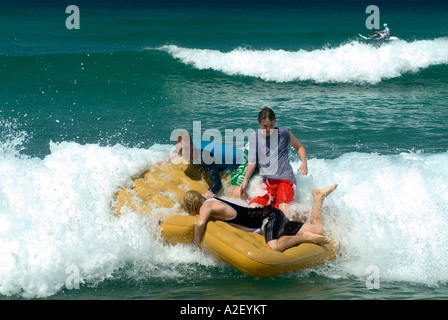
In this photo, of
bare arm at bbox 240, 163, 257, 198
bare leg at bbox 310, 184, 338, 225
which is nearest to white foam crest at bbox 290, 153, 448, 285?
bare leg at bbox 310, 184, 338, 225

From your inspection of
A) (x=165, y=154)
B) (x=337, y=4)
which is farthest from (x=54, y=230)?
(x=337, y=4)

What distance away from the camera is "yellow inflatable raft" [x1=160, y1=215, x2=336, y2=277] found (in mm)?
5129

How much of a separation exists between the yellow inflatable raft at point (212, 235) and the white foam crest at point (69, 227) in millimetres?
165

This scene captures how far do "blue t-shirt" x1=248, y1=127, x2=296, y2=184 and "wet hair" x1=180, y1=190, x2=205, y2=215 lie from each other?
0.96 metres

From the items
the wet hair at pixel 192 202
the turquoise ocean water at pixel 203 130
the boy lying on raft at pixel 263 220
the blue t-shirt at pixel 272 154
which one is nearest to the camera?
the turquoise ocean water at pixel 203 130

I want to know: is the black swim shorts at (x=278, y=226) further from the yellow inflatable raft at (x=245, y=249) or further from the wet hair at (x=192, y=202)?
the wet hair at (x=192, y=202)

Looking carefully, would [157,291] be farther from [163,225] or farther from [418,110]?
[418,110]

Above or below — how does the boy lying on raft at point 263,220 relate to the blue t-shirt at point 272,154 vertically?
below

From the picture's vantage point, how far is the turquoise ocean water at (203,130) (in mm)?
5234

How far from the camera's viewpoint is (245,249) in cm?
515

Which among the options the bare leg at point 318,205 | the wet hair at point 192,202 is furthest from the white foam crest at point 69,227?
the bare leg at point 318,205

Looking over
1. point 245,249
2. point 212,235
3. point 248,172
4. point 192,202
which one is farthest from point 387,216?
point 192,202

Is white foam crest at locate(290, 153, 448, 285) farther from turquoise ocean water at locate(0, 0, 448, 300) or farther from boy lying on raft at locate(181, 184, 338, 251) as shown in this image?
boy lying on raft at locate(181, 184, 338, 251)

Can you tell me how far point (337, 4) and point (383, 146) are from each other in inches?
1157
